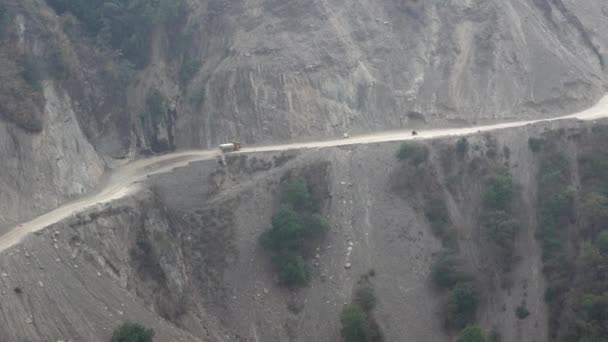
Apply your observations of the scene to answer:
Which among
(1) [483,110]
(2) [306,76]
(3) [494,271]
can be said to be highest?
(2) [306,76]

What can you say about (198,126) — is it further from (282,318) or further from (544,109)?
(544,109)

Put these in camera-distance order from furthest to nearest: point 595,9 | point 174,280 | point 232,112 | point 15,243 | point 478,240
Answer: point 595,9, point 232,112, point 478,240, point 174,280, point 15,243

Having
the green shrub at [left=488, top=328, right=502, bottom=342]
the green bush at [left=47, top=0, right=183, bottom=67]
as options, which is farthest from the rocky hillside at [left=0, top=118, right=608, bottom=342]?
the green bush at [left=47, top=0, right=183, bottom=67]

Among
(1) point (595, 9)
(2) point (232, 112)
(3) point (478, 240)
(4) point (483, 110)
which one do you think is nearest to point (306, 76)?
(2) point (232, 112)

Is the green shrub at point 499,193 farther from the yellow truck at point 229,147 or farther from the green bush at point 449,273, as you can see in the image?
the yellow truck at point 229,147

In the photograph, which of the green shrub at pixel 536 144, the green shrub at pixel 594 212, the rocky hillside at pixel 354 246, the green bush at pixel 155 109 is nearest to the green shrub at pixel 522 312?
the rocky hillside at pixel 354 246

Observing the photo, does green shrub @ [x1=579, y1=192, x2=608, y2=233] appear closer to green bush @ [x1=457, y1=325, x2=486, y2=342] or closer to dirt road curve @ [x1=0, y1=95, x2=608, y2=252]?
dirt road curve @ [x1=0, y1=95, x2=608, y2=252]

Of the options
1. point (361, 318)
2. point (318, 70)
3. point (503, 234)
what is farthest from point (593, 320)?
point (318, 70)
